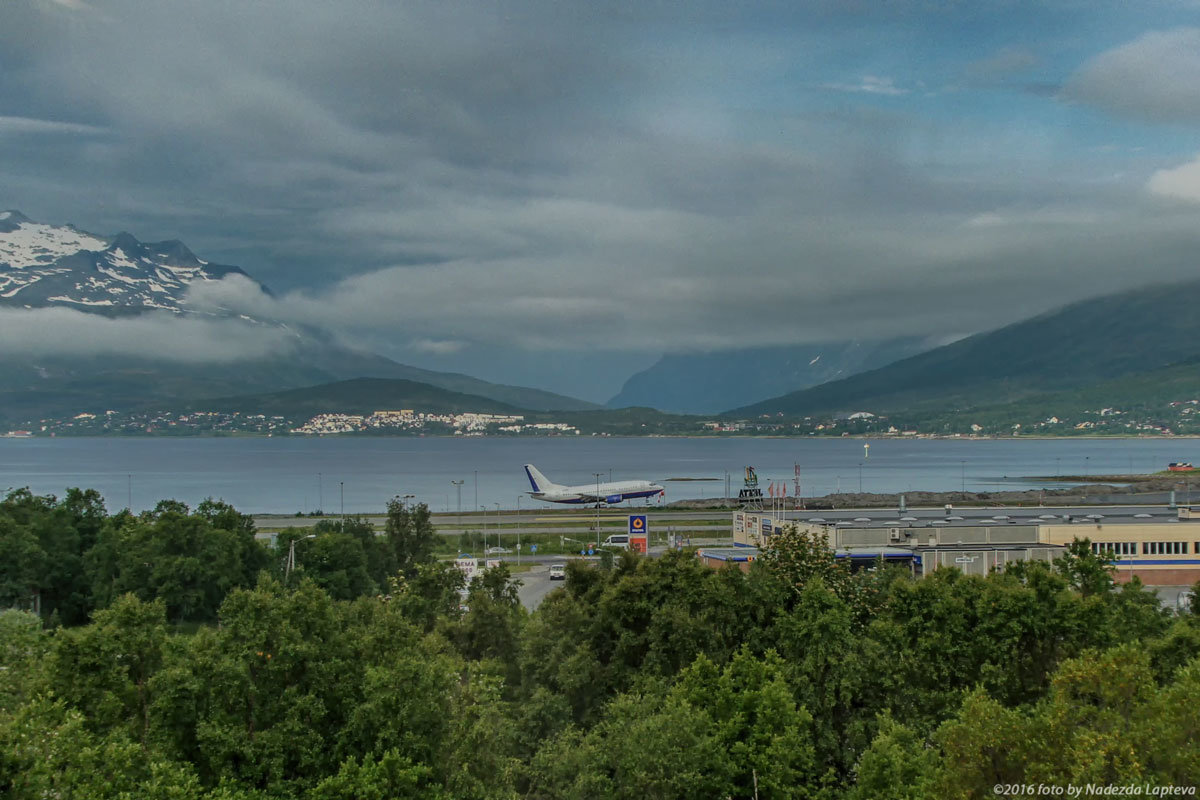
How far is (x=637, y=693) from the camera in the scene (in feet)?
88.6

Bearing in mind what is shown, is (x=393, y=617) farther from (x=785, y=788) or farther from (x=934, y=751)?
(x=934, y=751)

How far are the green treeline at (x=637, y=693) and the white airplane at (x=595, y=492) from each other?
4253 inches

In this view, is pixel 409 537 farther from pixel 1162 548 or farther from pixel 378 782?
pixel 1162 548

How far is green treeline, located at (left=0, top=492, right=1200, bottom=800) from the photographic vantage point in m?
18.5

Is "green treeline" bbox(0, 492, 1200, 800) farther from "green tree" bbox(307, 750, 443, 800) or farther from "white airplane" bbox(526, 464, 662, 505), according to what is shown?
"white airplane" bbox(526, 464, 662, 505)

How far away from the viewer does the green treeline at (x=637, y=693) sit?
18516 millimetres

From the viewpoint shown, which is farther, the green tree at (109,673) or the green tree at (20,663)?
the green tree at (20,663)

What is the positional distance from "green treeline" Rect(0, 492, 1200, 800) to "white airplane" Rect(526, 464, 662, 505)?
354ft

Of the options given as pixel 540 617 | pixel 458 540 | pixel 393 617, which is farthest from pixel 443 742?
pixel 458 540

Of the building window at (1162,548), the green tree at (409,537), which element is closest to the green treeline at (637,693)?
the green tree at (409,537)

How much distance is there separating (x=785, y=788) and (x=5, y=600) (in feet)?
164

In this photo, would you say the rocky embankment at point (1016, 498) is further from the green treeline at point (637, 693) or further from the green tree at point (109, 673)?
the green tree at point (109, 673)

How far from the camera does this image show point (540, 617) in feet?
107

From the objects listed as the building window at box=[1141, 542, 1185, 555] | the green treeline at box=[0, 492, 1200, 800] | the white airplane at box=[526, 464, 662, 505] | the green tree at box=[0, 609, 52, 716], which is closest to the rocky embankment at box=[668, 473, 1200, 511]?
the white airplane at box=[526, 464, 662, 505]
